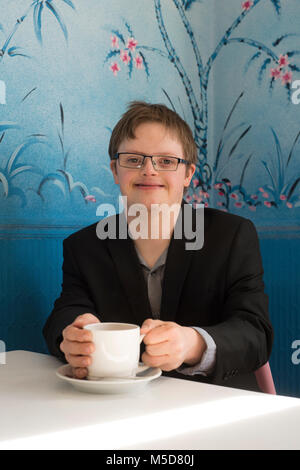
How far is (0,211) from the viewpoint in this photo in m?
1.66

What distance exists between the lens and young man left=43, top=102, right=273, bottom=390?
1320 millimetres

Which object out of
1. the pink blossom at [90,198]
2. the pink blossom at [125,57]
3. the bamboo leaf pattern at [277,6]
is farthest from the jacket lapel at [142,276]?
the bamboo leaf pattern at [277,6]

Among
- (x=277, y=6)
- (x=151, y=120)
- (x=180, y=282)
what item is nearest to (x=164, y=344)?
(x=180, y=282)

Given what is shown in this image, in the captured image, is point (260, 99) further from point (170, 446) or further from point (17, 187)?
point (170, 446)

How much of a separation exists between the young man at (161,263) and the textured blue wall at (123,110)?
31 centimetres

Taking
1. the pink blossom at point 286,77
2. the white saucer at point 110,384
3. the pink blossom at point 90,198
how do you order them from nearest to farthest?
the white saucer at point 110,384 < the pink blossom at point 90,198 < the pink blossom at point 286,77

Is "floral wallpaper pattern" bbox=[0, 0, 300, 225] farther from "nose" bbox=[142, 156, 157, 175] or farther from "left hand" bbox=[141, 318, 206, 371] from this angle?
"left hand" bbox=[141, 318, 206, 371]

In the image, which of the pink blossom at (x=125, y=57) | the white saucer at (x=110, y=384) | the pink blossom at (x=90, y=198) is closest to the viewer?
the white saucer at (x=110, y=384)

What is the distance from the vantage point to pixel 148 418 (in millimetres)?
732

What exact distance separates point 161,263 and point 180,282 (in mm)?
91

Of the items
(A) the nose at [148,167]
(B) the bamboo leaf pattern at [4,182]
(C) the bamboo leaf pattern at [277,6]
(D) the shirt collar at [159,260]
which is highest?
(C) the bamboo leaf pattern at [277,6]

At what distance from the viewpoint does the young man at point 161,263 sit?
1.32 meters

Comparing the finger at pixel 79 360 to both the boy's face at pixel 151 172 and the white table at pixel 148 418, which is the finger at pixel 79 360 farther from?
the boy's face at pixel 151 172

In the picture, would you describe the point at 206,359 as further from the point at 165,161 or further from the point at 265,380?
the point at 165,161
